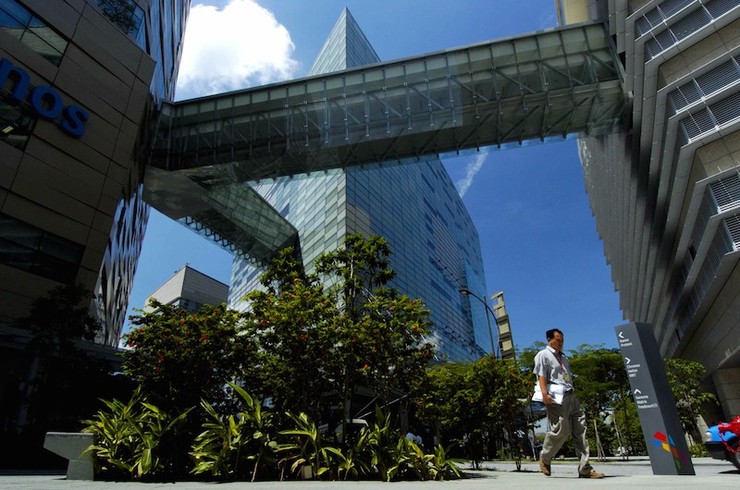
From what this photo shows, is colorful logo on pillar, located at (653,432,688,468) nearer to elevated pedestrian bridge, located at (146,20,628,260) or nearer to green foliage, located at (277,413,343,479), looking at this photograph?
green foliage, located at (277,413,343,479)

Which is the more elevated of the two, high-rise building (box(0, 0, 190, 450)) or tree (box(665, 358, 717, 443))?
high-rise building (box(0, 0, 190, 450))

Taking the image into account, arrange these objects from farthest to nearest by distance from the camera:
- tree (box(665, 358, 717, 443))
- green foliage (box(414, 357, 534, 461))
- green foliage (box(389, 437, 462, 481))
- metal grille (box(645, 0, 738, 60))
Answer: tree (box(665, 358, 717, 443)), metal grille (box(645, 0, 738, 60)), green foliage (box(414, 357, 534, 461)), green foliage (box(389, 437, 462, 481))

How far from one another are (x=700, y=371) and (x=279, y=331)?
102 ft

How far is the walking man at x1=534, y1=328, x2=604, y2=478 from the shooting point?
19.1 feet

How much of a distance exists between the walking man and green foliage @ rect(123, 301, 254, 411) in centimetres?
761

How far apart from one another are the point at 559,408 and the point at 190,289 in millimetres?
91982

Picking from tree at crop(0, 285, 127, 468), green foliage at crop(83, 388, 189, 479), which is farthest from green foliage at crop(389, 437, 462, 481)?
tree at crop(0, 285, 127, 468)

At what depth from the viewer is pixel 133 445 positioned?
7055mm

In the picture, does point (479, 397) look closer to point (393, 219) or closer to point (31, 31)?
point (31, 31)

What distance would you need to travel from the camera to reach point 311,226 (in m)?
40.7

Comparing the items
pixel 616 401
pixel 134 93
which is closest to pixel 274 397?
pixel 134 93

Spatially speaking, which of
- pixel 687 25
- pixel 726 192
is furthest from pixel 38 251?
pixel 687 25

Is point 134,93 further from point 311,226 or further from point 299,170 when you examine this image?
point 311,226

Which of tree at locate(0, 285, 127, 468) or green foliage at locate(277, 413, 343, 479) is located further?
tree at locate(0, 285, 127, 468)
